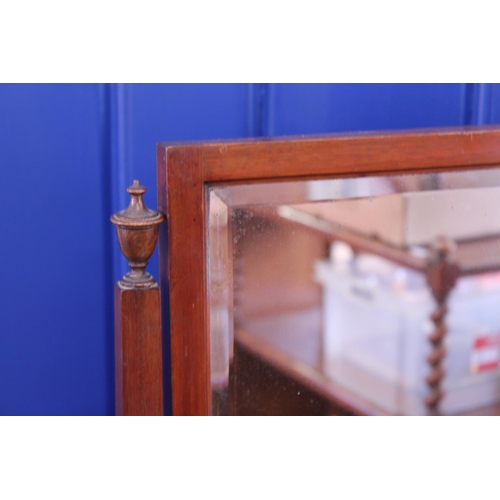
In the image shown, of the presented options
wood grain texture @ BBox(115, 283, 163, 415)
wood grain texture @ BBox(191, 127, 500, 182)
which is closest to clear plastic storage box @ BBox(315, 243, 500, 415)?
wood grain texture @ BBox(191, 127, 500, 182)

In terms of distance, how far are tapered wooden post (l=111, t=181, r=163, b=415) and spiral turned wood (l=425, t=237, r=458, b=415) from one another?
63 centimetres

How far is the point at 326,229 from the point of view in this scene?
121cm

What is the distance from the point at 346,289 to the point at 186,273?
1.54ft

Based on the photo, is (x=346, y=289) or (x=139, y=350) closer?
(x=139, y=350)

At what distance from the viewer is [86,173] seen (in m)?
1.37

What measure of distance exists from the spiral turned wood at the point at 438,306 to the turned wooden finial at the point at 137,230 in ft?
2.08

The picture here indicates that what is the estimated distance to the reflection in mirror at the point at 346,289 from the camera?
44.7 inches

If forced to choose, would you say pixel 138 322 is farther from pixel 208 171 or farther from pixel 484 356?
pixel 484 356

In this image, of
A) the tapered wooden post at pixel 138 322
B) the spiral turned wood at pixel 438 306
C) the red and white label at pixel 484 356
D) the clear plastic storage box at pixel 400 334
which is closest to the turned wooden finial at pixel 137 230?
the tapered wooden post at pixel 138 322

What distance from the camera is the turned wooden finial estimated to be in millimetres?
1002

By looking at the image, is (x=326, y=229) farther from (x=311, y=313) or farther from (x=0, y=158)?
(x=0, y=158)

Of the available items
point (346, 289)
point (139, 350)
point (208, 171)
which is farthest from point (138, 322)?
point (346, 289)

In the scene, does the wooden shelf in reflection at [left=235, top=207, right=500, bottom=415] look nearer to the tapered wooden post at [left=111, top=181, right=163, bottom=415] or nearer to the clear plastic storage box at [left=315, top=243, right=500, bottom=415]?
the clear plastic storage box at [left=315, top=243, right=500, bottom=415]

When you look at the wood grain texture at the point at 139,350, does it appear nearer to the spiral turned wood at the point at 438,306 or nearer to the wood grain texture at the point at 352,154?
the wood grain texture at the point at 352,154
